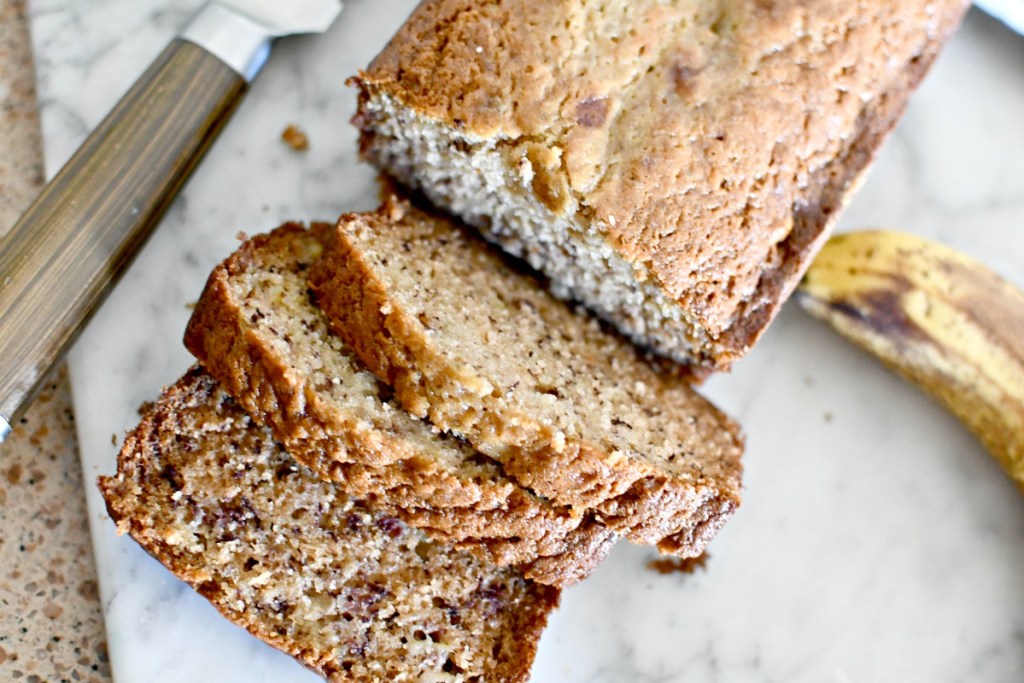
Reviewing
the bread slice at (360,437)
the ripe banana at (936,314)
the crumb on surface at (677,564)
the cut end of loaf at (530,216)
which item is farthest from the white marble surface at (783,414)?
the bread slice at (360,437)

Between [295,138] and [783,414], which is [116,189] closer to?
[295,138]

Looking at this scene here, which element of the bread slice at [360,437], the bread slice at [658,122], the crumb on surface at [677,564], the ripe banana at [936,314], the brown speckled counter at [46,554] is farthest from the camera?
the crumb on surface at [677,564]

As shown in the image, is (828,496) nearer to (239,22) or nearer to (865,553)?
(865,553)

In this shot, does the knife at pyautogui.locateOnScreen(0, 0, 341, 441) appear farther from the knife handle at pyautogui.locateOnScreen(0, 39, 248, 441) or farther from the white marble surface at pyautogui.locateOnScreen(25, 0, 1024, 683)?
the white marble surface at pyautogui.locateOnScreen(25, 0, 1024, 683)

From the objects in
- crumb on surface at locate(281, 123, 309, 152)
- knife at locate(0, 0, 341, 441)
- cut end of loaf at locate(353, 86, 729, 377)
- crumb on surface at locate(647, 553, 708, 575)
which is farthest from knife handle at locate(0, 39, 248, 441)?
crumb on surface at locate(647, 553, 708, 575)

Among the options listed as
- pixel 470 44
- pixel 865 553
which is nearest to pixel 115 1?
pixel 470 44

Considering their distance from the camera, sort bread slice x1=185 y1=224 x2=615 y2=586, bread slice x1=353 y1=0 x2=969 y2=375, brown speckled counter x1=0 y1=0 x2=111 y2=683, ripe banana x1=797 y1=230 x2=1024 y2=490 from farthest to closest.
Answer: ripe banana x1=797 y1=230 x2=1024 y2=490 → brown speckled counter x1=0 y1=0 x2=111 y2=683 → bread slice x1=353 y1=0 x2=969 y2=375 → bread slice x1=185 y1=224 x2=615 y2=586

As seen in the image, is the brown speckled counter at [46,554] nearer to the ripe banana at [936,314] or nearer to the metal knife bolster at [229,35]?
the metal knife bolster at [229,35]
